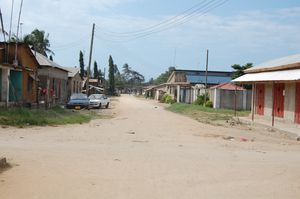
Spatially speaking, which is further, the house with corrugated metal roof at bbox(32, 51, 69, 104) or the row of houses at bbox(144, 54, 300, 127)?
the house with corrugated metal roof at bbox(32, 51, 69, 104)

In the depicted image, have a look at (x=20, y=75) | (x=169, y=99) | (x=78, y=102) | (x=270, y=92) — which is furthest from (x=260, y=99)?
(x=169, y=99)

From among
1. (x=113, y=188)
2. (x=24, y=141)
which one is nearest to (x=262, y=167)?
(x=113, y=188)

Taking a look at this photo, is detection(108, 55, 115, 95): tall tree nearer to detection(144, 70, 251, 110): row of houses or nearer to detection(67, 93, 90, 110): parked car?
detection(144, 70, 251, 110): row of houses

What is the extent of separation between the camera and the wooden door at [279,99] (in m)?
27.7

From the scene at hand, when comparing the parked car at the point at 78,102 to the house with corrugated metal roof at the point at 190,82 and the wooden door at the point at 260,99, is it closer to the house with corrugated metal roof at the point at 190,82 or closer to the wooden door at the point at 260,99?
the wooden door at the point at 260,99

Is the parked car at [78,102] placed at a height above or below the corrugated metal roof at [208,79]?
below

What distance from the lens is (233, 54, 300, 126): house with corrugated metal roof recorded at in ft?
82.4

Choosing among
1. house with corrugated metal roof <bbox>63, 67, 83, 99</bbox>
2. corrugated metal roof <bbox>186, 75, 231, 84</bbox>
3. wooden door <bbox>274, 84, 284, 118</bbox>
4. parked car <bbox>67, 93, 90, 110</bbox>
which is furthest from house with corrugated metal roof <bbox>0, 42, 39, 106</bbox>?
corrugated metal roof <bbox>186, 75, 231, 84</bbox>

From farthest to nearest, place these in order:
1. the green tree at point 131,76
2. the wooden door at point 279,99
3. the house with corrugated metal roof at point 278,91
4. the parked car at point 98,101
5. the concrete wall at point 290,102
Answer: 1. the green tree at point 131,76
2. the parked car at point 98,101
3. the wooden door at point 279,99
4. the concrete wall at point 290,102
5. the house with corrugated metal roof at point 278,91

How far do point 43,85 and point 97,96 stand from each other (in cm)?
786

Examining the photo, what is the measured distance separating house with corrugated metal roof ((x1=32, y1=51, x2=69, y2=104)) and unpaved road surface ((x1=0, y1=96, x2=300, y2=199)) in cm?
2010

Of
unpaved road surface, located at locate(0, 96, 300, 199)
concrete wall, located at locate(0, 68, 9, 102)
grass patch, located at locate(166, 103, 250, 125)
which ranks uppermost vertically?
concrete wall, located at locate(0, 68, 9, 102)

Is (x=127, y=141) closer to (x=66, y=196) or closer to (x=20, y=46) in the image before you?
(x=66, y=196)

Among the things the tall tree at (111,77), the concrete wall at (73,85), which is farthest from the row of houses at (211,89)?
the tall tree at (111,77)
